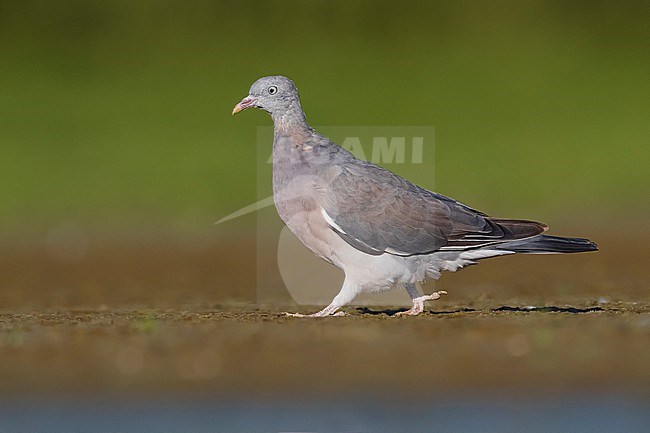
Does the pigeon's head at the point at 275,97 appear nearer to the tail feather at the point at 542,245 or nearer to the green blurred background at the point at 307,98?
the tail feather at the point at 542,245

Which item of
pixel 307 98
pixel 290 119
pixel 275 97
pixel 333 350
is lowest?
pixel 333 350

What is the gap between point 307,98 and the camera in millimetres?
24562

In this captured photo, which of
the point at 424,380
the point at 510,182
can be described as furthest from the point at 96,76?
the point at 424,380

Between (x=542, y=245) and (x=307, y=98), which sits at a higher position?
(x=307, y=98)

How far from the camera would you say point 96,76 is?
25.8 metres

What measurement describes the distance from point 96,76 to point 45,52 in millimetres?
1454

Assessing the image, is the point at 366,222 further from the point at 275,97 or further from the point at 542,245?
the point at 542,245

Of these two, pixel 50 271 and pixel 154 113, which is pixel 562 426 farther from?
pixel 154 113

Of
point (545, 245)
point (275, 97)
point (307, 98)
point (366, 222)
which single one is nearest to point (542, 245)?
point (545, 245)

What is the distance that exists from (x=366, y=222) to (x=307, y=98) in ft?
45.4

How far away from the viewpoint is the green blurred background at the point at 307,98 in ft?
64.8

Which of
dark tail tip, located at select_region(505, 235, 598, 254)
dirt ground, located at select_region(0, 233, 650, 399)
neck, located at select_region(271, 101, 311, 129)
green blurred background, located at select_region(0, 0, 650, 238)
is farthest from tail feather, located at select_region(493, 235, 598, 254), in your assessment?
green blurred background, located at select_region(0, 0, 650, 238)

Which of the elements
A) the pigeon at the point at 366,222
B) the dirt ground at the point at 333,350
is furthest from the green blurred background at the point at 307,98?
the dirt ground at the point at 333,350

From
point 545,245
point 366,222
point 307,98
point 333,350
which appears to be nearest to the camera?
point 333,350
